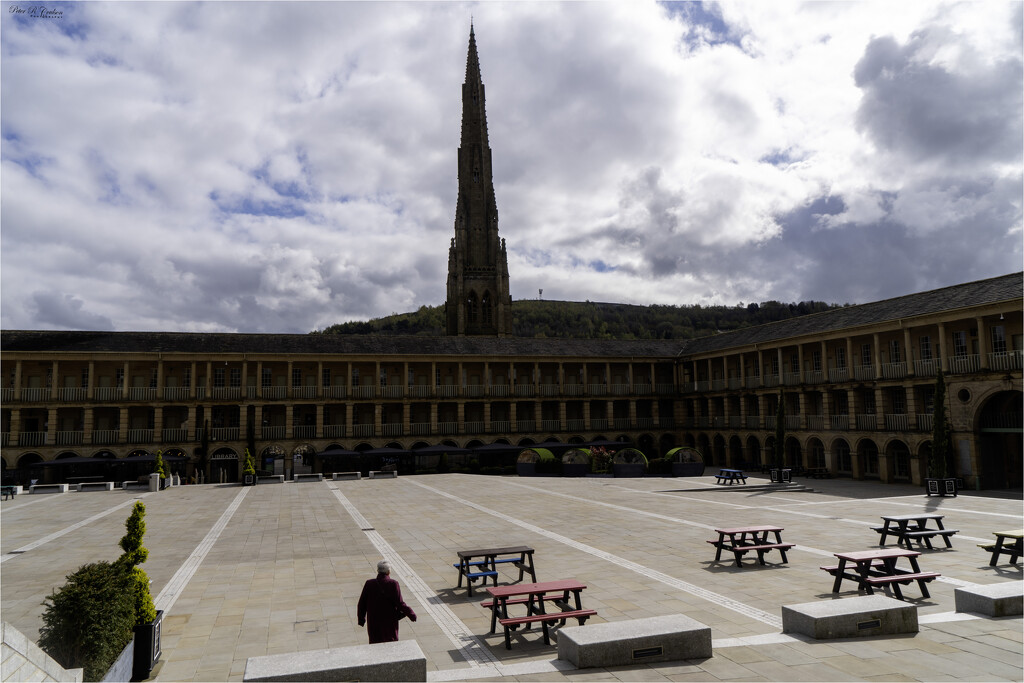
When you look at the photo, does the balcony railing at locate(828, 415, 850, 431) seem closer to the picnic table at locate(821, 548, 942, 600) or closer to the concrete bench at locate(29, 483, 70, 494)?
the picnic table at locate(821, 548, 942, 600)

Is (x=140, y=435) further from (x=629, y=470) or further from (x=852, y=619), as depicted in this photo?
(x=852, y=619)

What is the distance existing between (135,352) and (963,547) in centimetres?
4476

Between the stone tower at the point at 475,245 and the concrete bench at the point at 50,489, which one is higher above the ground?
the stone tower at the point at 475,245

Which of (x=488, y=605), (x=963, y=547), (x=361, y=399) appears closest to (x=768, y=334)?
(x=361, y=399)

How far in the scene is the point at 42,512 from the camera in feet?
80.4

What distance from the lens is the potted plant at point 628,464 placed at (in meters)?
39.4

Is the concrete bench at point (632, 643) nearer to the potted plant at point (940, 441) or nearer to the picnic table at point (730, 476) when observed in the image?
the potted plant at point (940, 441)


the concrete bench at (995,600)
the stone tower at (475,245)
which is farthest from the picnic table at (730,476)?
A: the stone tower at (475,245)

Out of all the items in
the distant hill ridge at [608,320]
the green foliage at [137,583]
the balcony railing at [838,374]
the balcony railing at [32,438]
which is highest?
the distant hill ridge at [608,320]

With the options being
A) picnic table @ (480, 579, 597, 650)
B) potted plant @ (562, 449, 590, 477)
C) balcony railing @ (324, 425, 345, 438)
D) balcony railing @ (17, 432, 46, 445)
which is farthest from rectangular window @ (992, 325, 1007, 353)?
balcony railing @ (17, 432, 46, 445)

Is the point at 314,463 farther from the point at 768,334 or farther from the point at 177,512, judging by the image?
the point at 768,334

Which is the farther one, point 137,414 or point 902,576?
point 137,414

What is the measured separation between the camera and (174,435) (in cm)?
4303

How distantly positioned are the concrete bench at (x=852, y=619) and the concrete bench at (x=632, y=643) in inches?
57.9
